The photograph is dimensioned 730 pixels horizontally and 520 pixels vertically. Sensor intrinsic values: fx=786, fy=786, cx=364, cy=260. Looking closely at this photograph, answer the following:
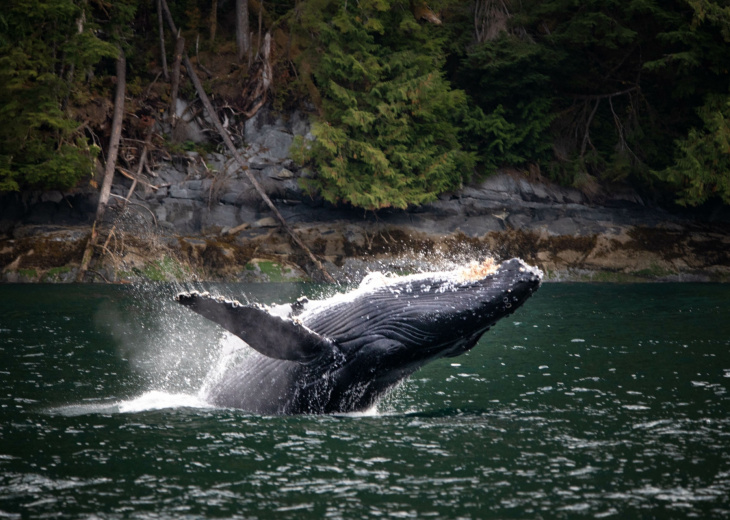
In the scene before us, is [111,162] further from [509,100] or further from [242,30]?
[509,100]

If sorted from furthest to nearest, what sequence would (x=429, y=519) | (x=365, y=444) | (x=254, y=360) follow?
(x=254, y=360), (x=365, y=444), (x=429, y=519)

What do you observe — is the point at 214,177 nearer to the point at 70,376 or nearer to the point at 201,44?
the point at 201,44

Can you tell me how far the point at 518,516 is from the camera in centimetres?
667

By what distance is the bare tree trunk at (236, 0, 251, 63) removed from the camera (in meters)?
37.3

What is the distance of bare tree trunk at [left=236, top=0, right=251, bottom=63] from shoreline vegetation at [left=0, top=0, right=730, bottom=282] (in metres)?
A: 0.15

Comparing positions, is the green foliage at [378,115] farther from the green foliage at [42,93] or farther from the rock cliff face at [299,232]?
the green foliage at [42,93]

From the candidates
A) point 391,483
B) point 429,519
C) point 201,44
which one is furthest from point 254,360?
point 201,44

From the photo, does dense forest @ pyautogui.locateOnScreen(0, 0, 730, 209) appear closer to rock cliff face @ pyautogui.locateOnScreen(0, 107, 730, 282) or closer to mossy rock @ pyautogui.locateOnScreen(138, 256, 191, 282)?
rock cliff face @ pyautogui.locateOnScreen(0, 107, 730, 282)

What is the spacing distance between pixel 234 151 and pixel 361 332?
25620 mm

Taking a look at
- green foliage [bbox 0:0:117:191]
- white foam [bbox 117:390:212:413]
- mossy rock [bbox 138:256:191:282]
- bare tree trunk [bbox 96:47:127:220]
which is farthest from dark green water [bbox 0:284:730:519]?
green foliage [bbox 0:0:117:191]

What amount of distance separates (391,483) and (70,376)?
24.1ft

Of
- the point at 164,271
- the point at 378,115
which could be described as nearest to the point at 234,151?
the point at 378,115

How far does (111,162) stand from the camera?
31266 millimetres

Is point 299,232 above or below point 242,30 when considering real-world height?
below
